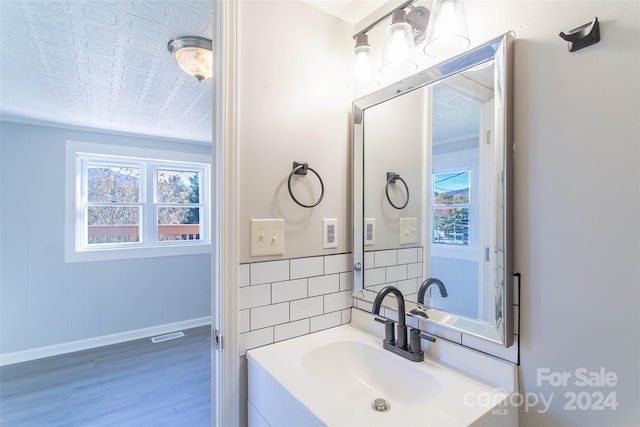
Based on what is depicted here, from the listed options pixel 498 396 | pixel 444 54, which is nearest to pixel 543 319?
pixel 498 396

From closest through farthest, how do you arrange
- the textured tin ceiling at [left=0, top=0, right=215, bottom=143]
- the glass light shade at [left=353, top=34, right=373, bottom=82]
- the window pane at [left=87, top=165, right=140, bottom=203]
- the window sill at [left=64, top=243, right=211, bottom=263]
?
the glass light shade at [left=353, top=34, right=373, bottom=82] → the textured tin ceiling at [left=0, top=0, right=215, bottom=143] → the window sill at [left=64, top=243, right=211, bottom=263] → the window pane at [left=87, top=165, right=140, bottom=203]

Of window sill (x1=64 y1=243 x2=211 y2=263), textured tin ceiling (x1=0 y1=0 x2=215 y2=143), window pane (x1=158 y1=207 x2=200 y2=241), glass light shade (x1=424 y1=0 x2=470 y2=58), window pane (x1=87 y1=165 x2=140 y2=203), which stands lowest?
window sill (x1=64 y1=243 x2=211 y2=263)

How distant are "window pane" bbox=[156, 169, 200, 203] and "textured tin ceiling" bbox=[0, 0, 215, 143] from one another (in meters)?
0.72

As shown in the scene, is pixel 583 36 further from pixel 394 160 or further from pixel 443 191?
pixel 394 160

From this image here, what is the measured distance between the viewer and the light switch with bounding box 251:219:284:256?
990mm

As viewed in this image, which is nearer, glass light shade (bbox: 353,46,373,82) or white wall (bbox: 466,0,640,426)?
white wall (bbox: 466,0,640,426)

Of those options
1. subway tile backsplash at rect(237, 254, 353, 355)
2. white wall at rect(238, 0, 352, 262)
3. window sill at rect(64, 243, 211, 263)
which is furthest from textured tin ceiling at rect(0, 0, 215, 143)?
window sill at rect(64, 243, 211, 263)

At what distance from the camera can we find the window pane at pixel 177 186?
338 cm

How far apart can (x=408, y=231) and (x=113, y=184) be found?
324 centimetres

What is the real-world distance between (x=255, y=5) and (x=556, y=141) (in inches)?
38.5

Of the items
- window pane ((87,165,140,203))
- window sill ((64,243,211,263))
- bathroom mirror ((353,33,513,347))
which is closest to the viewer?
bathroom mirror ((353,33,513,347))

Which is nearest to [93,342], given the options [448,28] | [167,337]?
[167,337]

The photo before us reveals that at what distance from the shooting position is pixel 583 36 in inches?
25.2

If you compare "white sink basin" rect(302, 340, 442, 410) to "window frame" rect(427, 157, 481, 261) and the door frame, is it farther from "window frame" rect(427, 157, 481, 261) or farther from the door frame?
"window frame" rect(427, 157, 481, 261)
